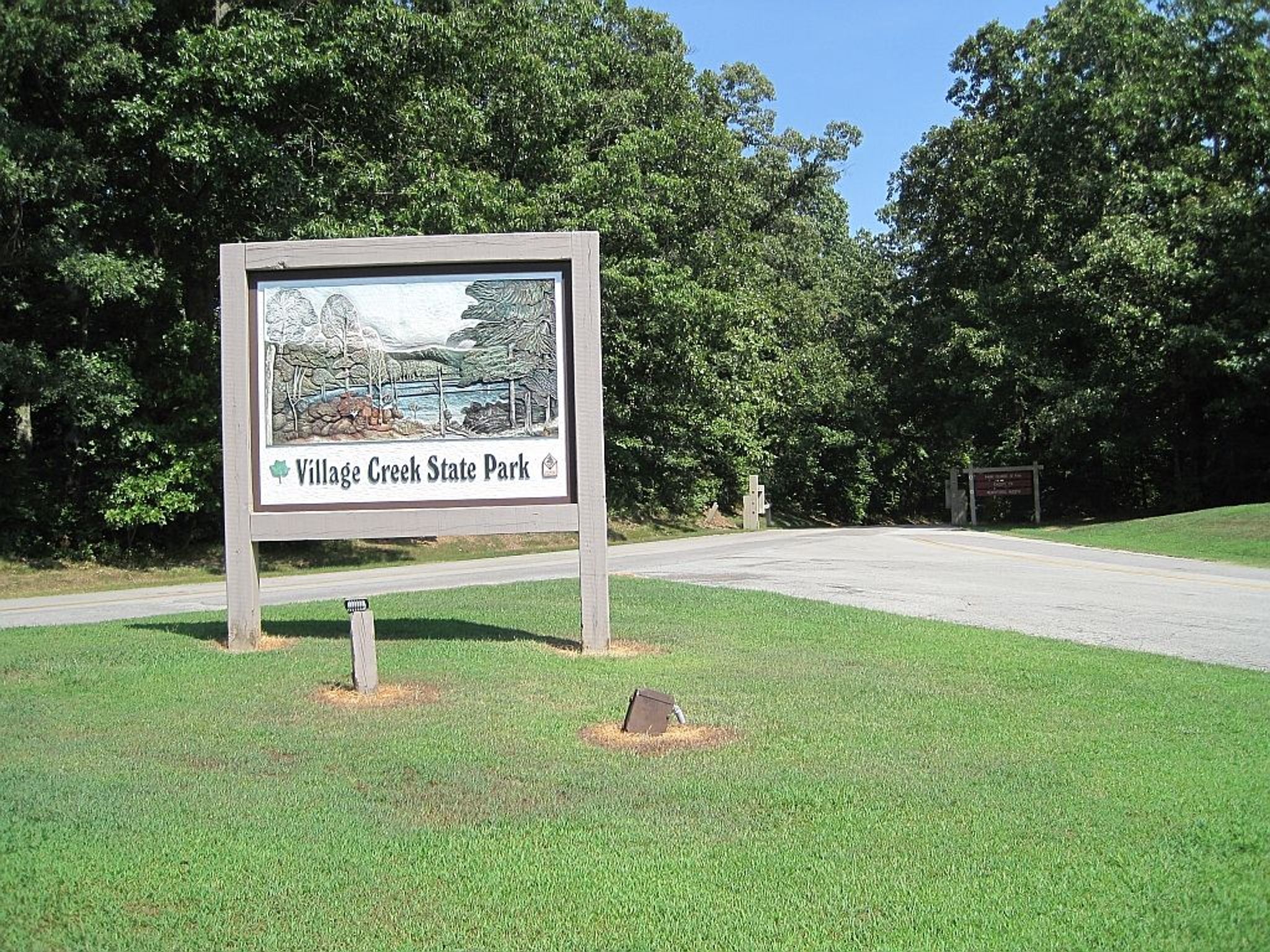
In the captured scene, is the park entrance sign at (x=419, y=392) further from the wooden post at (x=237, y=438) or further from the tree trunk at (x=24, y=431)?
the tree trunk at (x=24, y=431)

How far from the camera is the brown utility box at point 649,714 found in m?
7.12

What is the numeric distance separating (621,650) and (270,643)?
3362 mm

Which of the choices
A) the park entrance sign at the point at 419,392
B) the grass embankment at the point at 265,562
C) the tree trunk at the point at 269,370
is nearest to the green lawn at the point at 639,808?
the park entrance sign at the point at 419,392

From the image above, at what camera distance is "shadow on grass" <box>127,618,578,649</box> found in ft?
36.8

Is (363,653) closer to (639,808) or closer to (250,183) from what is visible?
(639,808)

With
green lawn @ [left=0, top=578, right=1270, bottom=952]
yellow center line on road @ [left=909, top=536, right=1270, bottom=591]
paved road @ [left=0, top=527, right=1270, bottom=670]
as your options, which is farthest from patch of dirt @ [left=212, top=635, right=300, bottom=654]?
yellow center line on road @ [left=909, top=536, right=1270, bottom=591]

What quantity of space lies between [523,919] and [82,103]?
2140cm

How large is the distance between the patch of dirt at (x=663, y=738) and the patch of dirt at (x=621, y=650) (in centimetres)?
267

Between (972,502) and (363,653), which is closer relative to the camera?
(363,653)

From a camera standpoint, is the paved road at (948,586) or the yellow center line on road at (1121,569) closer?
the paved road at (948,586)

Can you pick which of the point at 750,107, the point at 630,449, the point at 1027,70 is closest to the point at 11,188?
the point at 630,449

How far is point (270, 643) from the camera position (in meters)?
11.0

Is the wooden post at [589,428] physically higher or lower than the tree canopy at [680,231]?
lower

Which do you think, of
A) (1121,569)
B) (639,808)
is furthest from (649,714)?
(1121,569)
